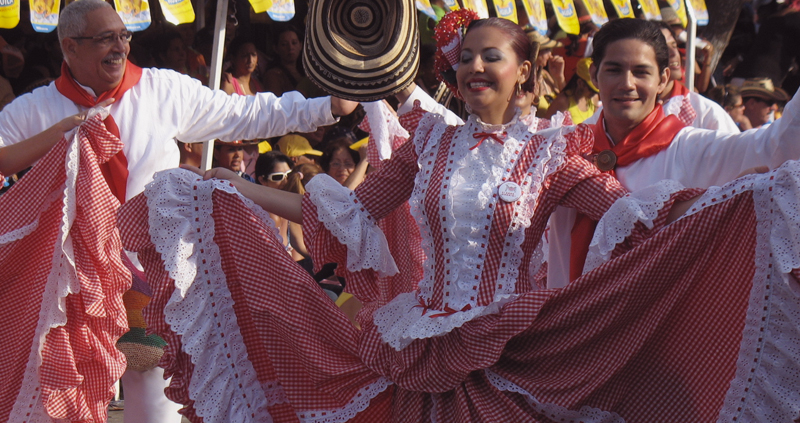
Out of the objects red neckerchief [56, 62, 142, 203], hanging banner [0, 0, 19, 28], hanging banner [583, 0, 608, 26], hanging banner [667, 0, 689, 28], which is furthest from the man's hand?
hanging banner [667, 0, 689, 28]

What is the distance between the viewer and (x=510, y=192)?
2.79m

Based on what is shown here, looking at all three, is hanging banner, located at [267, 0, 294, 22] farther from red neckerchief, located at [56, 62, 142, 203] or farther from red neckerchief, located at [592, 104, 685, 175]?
red neckerchief, located at [592, 104, 685, 175]

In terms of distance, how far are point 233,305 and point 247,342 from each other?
0.13m

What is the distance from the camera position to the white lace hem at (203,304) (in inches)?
111

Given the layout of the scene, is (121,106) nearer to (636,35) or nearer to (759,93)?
(636,35)

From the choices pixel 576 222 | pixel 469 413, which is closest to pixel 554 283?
pixel 576 222

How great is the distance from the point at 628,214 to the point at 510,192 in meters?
0.36

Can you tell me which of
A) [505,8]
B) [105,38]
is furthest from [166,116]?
[505,8]

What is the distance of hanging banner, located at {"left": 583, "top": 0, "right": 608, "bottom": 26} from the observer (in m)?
7.19

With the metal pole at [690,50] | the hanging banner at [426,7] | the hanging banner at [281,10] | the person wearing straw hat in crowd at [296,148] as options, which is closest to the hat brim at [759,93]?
→ the metal pole at [690,50]

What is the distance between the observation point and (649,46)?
3090 mm

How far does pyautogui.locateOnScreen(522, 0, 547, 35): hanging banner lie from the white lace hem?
4.35 metres

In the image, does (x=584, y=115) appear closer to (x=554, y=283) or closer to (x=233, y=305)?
(x=554, y=283)

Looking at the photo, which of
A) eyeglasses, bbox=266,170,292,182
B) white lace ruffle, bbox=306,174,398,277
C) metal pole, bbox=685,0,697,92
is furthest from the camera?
metal pole, bbox=685,0,697,92
